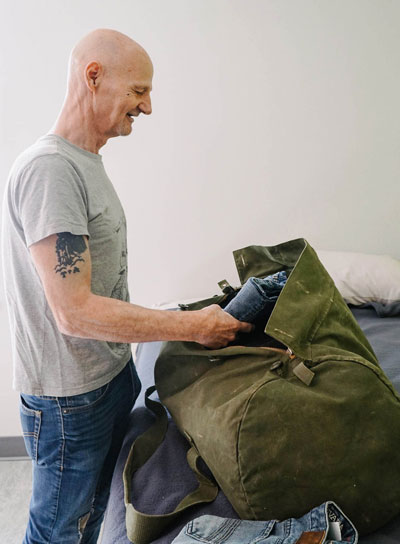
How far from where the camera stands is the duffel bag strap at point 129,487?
2.58 ft

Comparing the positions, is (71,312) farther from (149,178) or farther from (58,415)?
(149,178)

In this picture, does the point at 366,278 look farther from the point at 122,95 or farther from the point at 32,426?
the point at 32,426

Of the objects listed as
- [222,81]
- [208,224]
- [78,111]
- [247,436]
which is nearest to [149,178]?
[208,224]

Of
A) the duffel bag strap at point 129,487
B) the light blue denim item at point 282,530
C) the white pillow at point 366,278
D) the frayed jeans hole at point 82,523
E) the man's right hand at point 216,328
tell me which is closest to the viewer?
the light blue denim item at point 282,530

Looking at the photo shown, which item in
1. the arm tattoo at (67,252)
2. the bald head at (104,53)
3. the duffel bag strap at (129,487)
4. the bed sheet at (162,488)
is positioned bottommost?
the bed sheet at (162,488)

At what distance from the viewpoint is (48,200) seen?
793 mm

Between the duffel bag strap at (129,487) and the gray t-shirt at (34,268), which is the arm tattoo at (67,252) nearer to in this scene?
the gray t-shirt at (34,268)

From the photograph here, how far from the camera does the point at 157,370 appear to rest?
1.07 meters

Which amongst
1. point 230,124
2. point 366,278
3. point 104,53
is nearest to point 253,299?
point 104,53

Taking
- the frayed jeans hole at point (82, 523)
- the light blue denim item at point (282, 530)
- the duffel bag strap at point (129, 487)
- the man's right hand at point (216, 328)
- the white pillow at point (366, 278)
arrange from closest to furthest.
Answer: the light blue denim item at point (282, 530)
the duffel bag strap at point (129, 487)
the man's right hand at point (216, 328)
the frayed jeans hole at point (82, 523)
the white pillow at point (366, 278)

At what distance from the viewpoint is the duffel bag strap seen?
786mm

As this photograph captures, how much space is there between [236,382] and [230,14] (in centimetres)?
157

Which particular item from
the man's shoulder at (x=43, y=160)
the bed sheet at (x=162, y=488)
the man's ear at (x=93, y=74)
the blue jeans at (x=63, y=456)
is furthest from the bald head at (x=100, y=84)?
the bed sheet at (x=162, y=488)

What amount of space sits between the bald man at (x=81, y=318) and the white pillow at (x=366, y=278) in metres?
0.93
